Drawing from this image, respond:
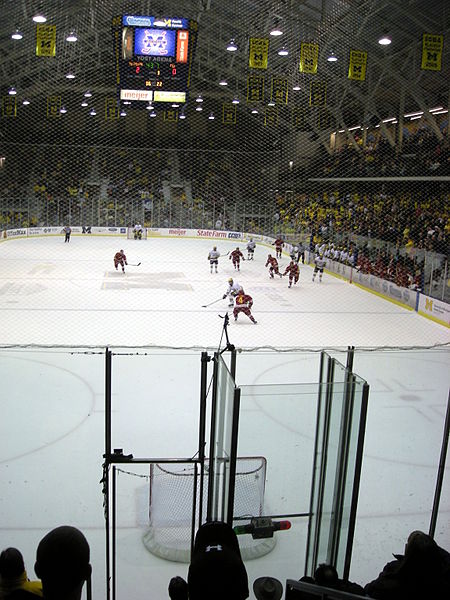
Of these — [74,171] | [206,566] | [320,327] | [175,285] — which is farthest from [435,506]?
[74,171]

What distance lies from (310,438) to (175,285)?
940 centimetres

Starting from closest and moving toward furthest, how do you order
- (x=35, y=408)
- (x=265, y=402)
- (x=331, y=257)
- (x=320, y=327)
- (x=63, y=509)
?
(x=265, y=402) < (x=63, y=509) < (x=35, y=408) < (x=320, y=327) < (x=331, y=257)

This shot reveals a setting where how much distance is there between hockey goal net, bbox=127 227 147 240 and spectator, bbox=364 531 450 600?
746 inches

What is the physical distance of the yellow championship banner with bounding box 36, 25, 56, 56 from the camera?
8094mm

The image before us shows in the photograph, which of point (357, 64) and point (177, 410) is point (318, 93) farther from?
point (177, 410)

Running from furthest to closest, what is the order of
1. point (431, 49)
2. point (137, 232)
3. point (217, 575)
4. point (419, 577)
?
point (137, 232)
point (431, 49)
point (419, 577)
point (217, 575)

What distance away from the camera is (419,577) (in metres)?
1.58

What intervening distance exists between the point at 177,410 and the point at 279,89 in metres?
7.59

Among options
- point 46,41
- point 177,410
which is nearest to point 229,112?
point 46,41

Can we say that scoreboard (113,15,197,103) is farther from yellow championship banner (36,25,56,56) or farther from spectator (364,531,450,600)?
spectator (364,531,450,600)

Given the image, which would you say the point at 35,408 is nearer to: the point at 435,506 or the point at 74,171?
the point at 435,506

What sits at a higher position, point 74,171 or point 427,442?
point 74,171

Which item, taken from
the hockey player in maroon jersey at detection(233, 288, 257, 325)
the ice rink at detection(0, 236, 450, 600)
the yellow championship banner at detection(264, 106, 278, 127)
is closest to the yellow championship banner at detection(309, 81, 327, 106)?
the yellow championship banner at detection(264, 106, 278, 127)

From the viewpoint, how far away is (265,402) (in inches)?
85.7
